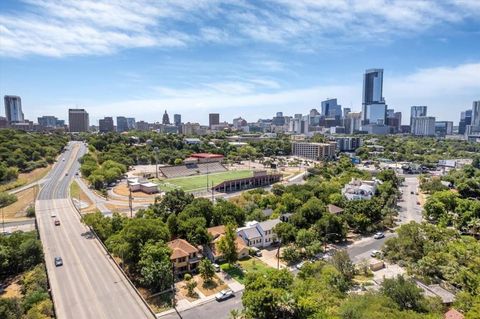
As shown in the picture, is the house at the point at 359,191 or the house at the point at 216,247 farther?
the house at the point at 359,191

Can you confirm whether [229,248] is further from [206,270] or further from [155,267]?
[155,267]

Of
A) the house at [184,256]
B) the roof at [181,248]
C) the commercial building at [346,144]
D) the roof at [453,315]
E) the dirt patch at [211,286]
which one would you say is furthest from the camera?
the commercial building at [346,144]

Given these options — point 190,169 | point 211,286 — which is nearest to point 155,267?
point 211,286

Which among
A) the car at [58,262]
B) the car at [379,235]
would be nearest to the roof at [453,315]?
the car at [379,235]

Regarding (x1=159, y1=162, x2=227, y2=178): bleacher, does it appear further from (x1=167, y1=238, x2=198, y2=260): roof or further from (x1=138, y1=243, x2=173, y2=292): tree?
(x1=138, y1=243, x2=173, y2=292): tree

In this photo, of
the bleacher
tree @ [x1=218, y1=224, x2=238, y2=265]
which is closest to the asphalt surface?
tree @ [x1=218, y1=224, x2=238, y2=265]

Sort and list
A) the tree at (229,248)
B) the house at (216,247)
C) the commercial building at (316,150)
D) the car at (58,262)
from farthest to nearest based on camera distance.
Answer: the commercial building at (316,150) < the house at (216,247) < the tree at (229,248) < the car at (58,262)

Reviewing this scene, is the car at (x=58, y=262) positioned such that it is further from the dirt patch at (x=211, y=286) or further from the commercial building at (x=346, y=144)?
the commercial building at (x=346, y=144)

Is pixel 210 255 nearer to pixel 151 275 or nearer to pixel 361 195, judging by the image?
pixel 151 275
